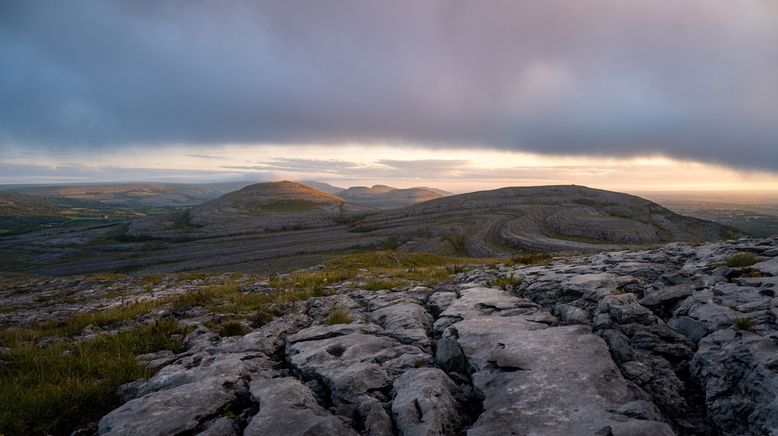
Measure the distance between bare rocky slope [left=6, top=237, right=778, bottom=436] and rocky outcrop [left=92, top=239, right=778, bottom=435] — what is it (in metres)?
0.03

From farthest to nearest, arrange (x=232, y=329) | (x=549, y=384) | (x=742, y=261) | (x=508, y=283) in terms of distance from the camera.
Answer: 1. (x=508, y=283)
2. (x=742, y=261)
3. (x=232, y=329)
4. (x=549, y=384)

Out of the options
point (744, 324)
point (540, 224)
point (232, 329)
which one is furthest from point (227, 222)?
point (744, 324)

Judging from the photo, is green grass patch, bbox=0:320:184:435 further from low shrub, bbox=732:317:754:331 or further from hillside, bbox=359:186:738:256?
hillside, bbox=359:186:738:256

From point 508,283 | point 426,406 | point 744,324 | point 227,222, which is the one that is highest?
point 744,324

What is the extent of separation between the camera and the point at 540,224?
8638 centimetres

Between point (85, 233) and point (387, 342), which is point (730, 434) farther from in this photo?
point (85, 233)

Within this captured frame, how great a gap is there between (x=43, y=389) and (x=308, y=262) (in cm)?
5265

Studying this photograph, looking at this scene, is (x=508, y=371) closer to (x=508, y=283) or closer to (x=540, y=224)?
(x=508, y=283)

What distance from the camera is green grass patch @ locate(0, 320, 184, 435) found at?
6.25 metres

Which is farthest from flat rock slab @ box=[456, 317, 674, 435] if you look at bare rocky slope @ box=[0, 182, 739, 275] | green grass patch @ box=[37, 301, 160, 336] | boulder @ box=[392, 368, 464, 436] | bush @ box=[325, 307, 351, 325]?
bare rocky slope @ box=[0, 182, 739, 275]

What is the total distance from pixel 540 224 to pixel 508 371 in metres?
87.4

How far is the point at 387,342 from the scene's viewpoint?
899 cm

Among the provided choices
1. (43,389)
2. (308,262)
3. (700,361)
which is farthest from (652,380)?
(308,262)

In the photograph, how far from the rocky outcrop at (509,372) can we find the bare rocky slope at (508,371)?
0.03 metres
